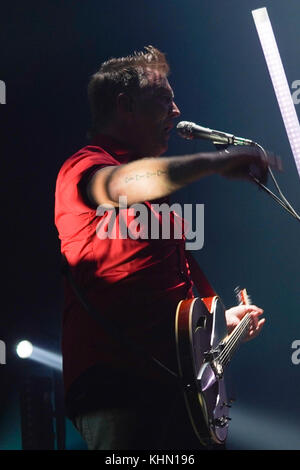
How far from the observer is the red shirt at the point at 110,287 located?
53.3 inches

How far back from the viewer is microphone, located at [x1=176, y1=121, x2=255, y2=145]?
5.36ft

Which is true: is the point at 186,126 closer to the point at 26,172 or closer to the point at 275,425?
the point at 26,172

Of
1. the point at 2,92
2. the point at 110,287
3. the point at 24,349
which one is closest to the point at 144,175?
the point at 110,287

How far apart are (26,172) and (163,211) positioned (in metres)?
1.47

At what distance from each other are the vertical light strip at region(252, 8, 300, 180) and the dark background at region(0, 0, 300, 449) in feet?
0.28

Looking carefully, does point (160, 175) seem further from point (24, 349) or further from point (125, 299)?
point (24, 349)

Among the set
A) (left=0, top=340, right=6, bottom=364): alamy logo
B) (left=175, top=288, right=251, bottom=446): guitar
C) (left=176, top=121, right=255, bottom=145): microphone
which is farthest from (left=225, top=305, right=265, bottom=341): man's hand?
(left=0, top=340, right=6, bottom=364): alamy logo

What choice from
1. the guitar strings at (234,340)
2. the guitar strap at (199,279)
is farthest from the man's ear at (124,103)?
the guitar strings at (234,340)

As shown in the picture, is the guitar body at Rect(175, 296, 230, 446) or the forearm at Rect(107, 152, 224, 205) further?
the guitar body at Rect(175, 296, 230, 446)

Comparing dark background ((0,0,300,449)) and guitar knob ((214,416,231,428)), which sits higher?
dark background ((0,0,300,449))

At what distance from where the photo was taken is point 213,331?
1.66m

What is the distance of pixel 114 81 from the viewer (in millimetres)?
1758

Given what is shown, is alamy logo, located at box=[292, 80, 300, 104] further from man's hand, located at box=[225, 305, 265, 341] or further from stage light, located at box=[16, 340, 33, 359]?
stage light, located at box=[16, 340, 33, 359]

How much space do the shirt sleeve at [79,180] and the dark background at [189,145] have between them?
52.8 inches
